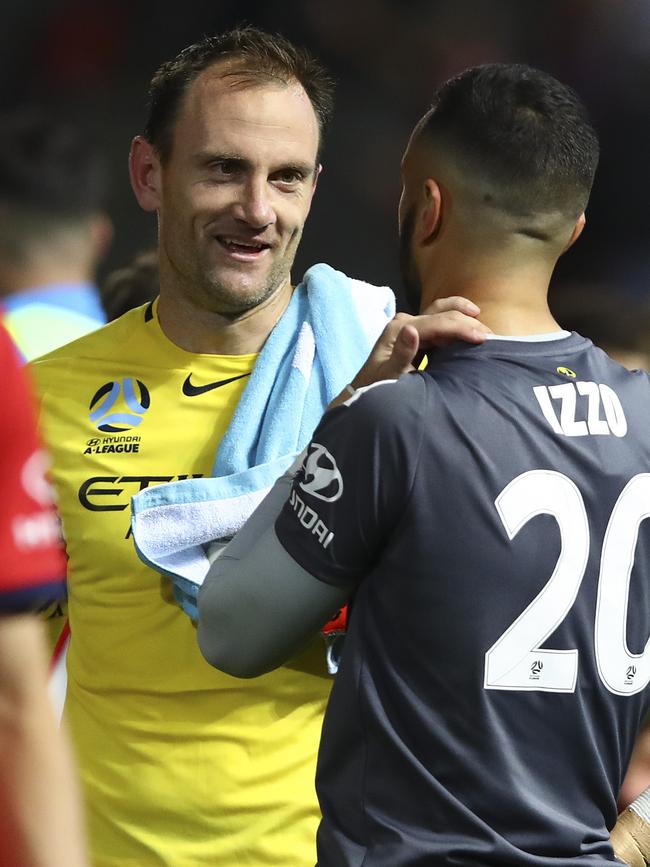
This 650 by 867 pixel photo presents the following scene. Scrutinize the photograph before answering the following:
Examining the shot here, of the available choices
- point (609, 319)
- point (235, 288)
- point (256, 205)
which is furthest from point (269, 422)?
point (609, 319)

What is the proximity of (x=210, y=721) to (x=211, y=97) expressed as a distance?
3.51 ft

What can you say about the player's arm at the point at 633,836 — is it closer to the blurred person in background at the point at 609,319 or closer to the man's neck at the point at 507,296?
the man's neck at the point at 507,296

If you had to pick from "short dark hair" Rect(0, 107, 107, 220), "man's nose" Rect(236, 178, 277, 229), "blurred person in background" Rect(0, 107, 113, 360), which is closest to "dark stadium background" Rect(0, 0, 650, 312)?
"short dark hair" Rect(0, 107, 107, 220)

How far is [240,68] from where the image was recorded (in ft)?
7.73

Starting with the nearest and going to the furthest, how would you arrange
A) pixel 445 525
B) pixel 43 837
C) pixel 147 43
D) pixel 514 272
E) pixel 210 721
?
pixel 43 837, pixel 445 525, pixel 514 272, pixel 210 721, pixel 147 43

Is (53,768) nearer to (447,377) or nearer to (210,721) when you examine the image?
(447,377)

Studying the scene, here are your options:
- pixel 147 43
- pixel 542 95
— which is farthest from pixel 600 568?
pixel 147 43

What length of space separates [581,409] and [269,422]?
724mm

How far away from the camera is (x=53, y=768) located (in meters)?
1.13

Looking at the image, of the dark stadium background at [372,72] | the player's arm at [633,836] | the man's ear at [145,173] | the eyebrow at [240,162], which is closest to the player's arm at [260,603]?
the player's arm at [633,836]

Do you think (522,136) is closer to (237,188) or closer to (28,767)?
(237,188)

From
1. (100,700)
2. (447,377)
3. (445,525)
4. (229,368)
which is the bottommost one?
(100,700)

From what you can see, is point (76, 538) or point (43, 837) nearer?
point (43, 837)

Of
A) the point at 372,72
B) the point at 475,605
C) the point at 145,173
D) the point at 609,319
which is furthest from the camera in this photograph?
the point at 372,72
